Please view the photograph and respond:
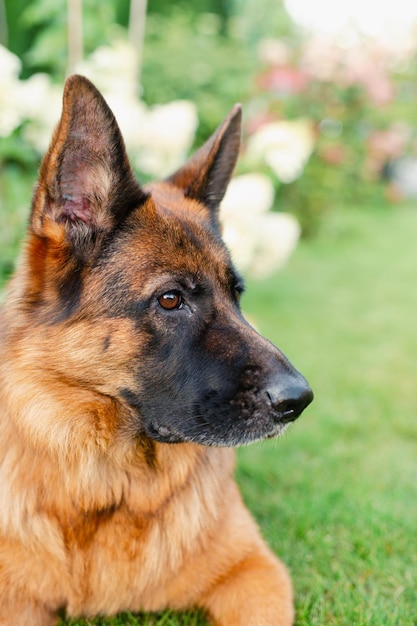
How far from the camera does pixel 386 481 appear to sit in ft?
13.1

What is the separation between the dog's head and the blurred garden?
909mm

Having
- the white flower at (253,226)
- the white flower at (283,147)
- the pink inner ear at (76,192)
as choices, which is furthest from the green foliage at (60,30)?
the pink inner ear at (76,192)

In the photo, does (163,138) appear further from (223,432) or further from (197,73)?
(197,73)

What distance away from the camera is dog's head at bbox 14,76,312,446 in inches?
93.1

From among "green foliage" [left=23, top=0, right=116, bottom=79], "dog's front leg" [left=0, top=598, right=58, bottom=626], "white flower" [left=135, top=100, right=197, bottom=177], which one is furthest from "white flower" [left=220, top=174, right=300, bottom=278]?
"dog's front leg" [left=0, top=598, right=58, bottom=626]

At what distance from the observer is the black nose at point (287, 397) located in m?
A: 2.31

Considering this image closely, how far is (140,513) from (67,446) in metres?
0.40

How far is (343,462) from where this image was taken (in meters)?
4.30

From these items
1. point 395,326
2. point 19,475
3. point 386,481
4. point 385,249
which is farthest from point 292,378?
point 385,249

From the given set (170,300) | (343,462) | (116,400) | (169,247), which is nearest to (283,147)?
(343,462)

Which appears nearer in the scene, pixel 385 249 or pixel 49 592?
pixel 49 592

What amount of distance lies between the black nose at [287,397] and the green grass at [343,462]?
941 mm

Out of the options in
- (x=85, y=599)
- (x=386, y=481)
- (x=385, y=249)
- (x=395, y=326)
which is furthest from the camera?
(x=385, y=249)

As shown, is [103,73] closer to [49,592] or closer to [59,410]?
[59,410]
